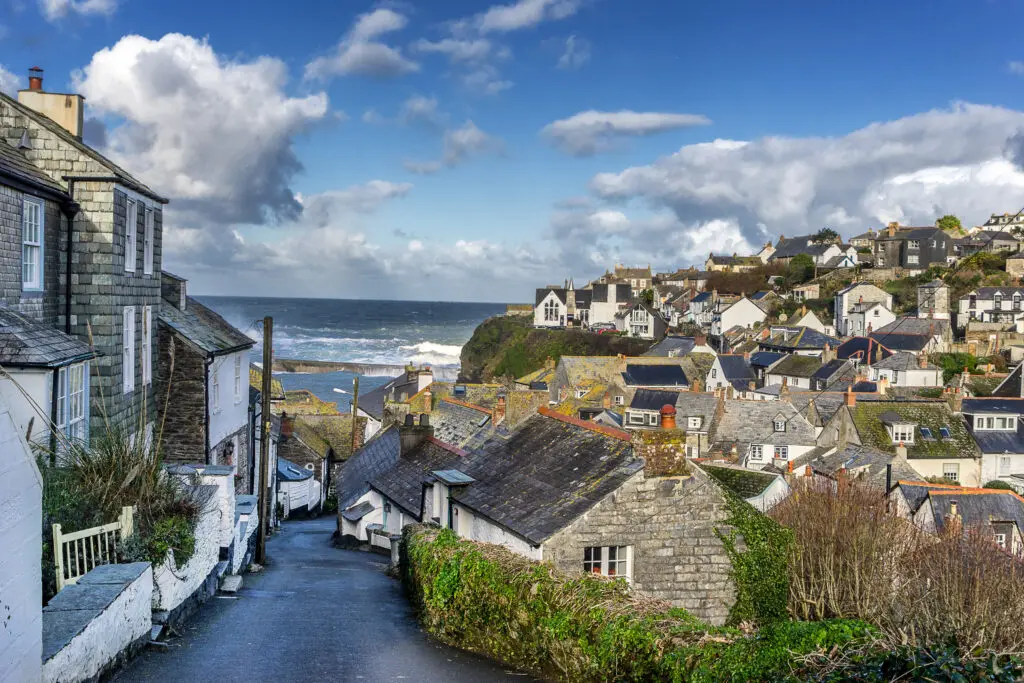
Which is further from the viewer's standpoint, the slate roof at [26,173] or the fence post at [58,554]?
the slate roof at [26,173]

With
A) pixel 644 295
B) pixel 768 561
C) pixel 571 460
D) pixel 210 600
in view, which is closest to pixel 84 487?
pixel 210 600

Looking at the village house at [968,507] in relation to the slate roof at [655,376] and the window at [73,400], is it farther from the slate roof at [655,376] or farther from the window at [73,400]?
the slate roof at [655,376]

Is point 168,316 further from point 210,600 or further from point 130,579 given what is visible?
point 130,579

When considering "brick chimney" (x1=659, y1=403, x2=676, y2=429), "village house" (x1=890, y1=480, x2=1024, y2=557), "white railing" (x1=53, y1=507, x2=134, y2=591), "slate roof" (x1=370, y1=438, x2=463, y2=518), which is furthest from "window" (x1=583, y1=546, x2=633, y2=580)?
"village house" (x1=890, y1=480, x2=1024, y2=557)

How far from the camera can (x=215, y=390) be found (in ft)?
80.5

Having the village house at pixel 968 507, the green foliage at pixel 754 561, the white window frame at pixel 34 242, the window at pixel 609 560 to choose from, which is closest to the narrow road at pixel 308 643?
the window at pixel 609 560

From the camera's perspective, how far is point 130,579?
10266mm

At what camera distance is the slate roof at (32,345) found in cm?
1288

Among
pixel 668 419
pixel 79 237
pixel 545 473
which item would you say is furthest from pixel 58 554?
pixel 79 237

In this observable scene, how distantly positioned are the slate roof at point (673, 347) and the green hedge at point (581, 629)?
8624 cm

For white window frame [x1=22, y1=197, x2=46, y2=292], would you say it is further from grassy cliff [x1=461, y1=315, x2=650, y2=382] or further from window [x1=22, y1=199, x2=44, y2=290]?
grassy cliff [x1=461, y1=315, x2=650, y2=382]

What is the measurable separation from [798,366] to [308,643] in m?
76.0

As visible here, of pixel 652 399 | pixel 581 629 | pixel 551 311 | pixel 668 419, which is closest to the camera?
pixel 581 629

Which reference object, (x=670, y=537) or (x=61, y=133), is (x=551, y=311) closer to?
(x=61, y=133)
